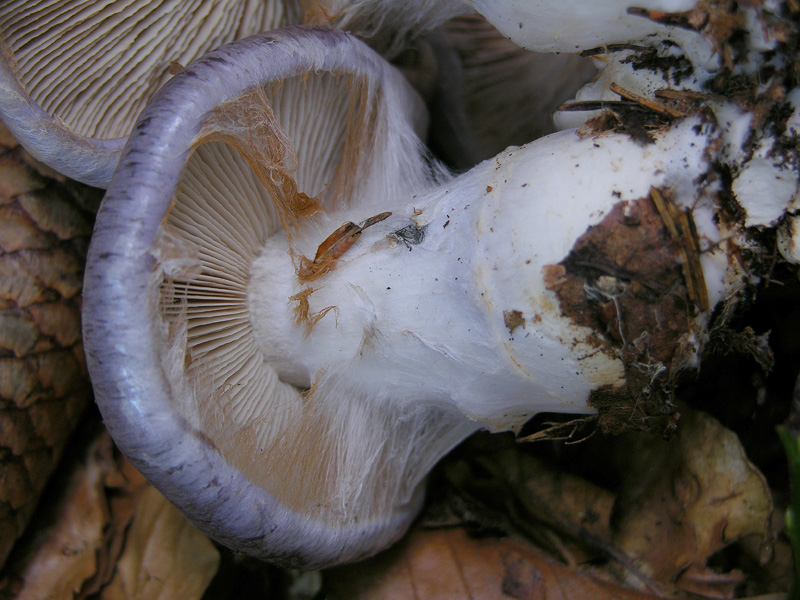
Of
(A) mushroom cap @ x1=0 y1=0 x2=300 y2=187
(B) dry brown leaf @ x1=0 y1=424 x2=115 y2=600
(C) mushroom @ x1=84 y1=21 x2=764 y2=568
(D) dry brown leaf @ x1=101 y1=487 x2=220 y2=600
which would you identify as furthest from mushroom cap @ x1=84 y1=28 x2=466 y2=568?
(B) dry brown leaf @ x1=0 y1=424 x2=115 y2=600

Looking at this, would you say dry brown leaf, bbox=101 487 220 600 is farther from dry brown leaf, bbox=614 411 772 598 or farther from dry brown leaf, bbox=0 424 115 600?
dry brown leaf, bbox=614 411 772 598

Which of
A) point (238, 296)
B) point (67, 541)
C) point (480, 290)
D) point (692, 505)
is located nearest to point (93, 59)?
point (238, 296)

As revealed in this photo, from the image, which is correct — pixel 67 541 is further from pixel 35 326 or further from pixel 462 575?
pixel 462 575

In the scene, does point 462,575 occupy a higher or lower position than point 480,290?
lower

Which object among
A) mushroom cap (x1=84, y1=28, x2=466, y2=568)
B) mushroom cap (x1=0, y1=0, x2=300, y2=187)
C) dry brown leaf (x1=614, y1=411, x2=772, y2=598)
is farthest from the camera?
dry brown leaf (x1=614, y1=411, x2=772, y2=598)

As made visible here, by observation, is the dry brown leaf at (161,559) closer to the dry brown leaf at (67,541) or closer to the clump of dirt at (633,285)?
the dry brown leaf at (67,541)

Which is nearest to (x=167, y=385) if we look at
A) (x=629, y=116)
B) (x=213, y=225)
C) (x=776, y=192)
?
(x=213, y=225)

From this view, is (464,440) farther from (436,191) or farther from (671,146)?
(671,146)
